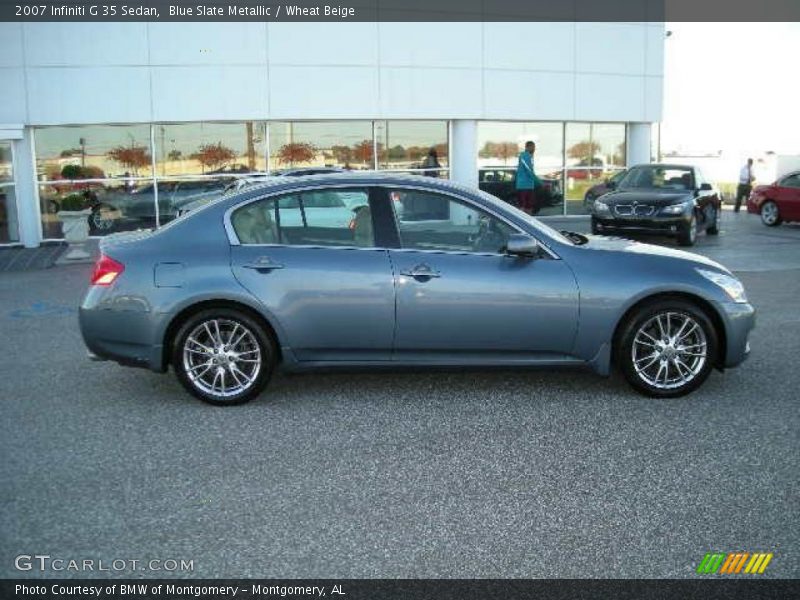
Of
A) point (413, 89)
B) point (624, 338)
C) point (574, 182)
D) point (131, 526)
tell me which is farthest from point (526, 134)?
point (131, 526)

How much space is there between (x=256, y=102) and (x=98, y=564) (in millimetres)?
17028

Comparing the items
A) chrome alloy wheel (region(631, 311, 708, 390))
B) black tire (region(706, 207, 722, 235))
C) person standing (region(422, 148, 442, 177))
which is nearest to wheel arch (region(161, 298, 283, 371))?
chrome alloy wheel (region(631, 311, 708, 390))

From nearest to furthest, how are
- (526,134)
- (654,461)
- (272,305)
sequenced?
A: (654,461)
(272,305)
(526,134)

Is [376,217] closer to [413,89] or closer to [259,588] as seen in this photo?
[259,588]

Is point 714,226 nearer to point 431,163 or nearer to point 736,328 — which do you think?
point 431,163

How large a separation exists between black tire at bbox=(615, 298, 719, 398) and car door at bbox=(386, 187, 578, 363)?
1.35 feet

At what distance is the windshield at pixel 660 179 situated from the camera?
56.1 ft

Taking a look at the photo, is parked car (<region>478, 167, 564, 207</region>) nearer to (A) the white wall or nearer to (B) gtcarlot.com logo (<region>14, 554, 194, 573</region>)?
(A) the white wall

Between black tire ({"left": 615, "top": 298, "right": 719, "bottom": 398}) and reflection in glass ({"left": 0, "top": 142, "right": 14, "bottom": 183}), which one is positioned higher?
reflection in glass ({"left": 0, "top": 142, "right": 14, "bottom": 183})

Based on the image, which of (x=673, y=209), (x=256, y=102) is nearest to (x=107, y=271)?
(x=673, y=209)

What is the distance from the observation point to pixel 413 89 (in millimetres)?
20781

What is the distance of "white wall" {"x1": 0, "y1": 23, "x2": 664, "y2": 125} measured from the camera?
18578 millimetres

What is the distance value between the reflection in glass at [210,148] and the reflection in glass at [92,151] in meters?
0.42

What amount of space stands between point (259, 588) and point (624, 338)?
3.47m
